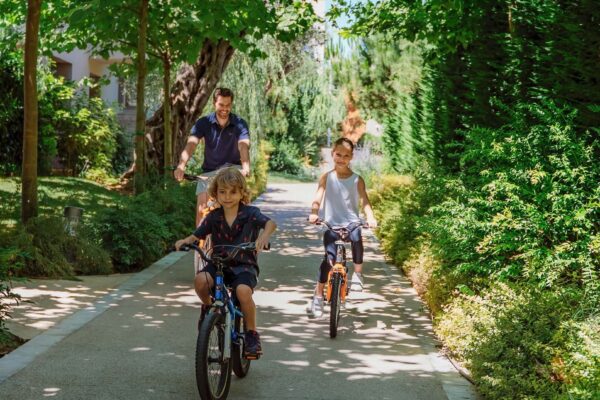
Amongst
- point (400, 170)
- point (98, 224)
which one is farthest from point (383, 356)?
point (400, 170)

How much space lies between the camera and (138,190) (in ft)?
55.2

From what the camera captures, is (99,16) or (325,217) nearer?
(325,217)

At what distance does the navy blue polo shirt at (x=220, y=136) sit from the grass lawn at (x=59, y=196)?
4.41 m

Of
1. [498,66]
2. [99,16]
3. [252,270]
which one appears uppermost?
[99,16]

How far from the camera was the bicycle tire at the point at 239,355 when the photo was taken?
5844 millimetres

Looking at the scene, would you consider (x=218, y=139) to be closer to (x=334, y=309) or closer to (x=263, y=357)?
(x=334, y=309)

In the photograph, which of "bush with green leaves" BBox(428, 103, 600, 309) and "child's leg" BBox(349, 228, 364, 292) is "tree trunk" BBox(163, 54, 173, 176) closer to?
"child's leg" BBox(349, 228, 364, 292)

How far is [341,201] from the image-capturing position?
8.14 metres

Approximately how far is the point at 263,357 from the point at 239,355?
2.89ft

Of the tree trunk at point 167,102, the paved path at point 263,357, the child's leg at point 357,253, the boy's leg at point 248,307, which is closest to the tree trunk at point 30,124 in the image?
the paved path at point 263,357

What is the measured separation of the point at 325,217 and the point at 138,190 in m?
9.24

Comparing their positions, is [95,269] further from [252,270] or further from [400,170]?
[400,170]

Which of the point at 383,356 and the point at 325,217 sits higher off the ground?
the point at 325,217

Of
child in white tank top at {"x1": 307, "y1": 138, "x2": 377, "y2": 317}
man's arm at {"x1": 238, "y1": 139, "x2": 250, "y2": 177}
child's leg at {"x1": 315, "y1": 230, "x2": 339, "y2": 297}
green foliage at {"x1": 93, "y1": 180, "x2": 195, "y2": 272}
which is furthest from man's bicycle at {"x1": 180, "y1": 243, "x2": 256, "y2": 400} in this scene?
green foliage at {"x1": 93, "y1": 180, "x2": 195, "y2": 272}
